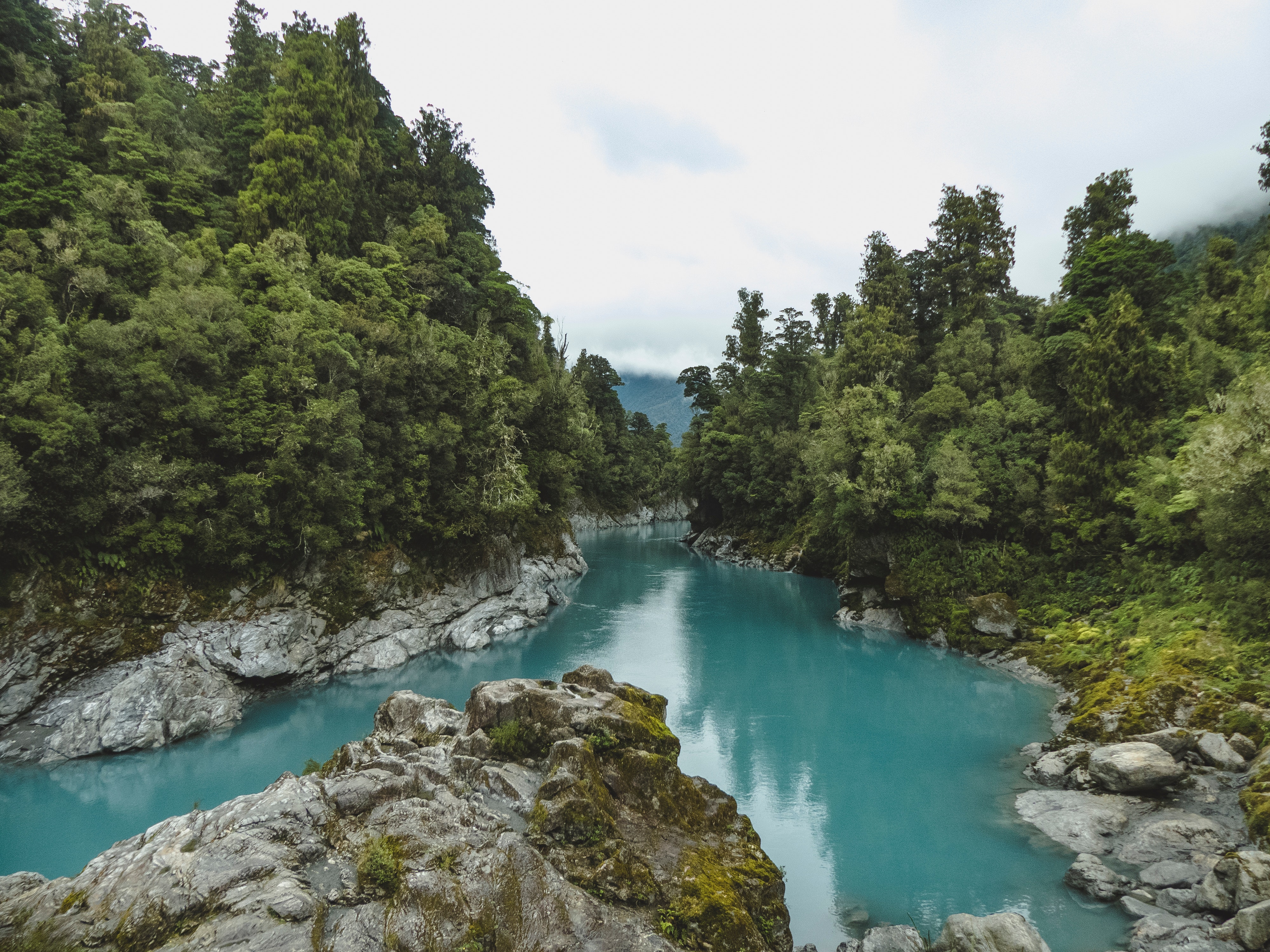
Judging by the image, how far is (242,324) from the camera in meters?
20.2

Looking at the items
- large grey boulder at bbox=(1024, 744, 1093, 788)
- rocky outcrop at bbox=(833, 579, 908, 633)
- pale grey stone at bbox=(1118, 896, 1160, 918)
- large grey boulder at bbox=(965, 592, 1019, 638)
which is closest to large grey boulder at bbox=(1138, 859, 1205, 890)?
pale grey stone at bbox=(1118, 896, 1160, 918)

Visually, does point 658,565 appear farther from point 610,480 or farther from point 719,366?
point 610,480

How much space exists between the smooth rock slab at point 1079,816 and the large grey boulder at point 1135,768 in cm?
32

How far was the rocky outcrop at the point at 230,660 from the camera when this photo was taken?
51.1ft

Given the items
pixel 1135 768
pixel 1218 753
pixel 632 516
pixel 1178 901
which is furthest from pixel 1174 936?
pixel 632 516

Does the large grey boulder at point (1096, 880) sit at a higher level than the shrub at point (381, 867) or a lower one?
lower

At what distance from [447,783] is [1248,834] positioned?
534 inches

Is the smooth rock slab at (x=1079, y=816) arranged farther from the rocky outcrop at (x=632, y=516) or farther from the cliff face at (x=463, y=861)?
the rocky outcrop at (x=632, y=516)

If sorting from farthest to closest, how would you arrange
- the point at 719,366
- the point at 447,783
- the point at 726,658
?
the point at 719,366 → the point at 726,658 → the point at 447,783

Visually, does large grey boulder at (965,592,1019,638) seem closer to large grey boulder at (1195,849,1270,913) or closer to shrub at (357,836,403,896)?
large grey boulder at (1195,849,1270,913)

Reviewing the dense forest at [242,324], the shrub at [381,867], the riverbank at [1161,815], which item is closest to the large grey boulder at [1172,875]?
the riverbank at [1161,815]

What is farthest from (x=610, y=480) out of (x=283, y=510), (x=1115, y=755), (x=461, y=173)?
(x=1115, y=755)

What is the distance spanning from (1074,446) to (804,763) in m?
17.7

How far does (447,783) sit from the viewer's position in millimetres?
9141
